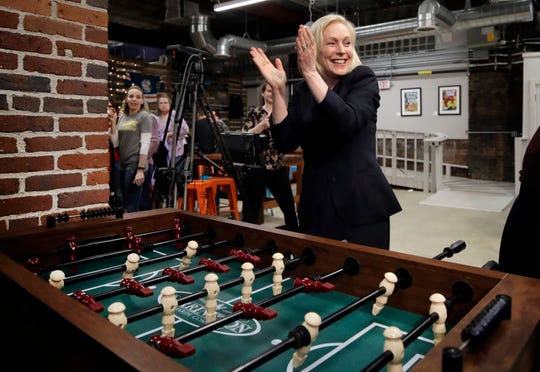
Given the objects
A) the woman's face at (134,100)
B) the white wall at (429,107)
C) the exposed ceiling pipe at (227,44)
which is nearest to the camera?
the woman's face at (134,100)

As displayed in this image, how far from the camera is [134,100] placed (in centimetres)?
429

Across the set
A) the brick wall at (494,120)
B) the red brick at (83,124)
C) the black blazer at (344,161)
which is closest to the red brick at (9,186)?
the red brick at (83,124)

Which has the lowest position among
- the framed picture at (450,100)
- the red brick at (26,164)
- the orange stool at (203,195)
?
the orange stool at (203,195)

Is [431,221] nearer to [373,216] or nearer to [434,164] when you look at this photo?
[434,164]

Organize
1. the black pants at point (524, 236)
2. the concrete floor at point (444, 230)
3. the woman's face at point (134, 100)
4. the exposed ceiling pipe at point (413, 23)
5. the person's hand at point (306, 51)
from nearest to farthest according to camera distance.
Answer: the black pants at point (524, 236) < the person's hand at point (306, 51) < the concrete floor at point (444, 230) < the woman's face at point (134, 100) < the exposed ceiling pipe at point (413, 23)

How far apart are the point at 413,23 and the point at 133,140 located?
4.81m

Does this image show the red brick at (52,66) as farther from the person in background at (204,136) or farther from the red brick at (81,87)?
the person in background at (204,136)

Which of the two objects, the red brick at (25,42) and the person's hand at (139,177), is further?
the person's hand at (139,177)

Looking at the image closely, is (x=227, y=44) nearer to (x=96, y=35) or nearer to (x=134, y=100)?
(x=134, y=100)

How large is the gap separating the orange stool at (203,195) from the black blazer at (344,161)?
2.86 metres

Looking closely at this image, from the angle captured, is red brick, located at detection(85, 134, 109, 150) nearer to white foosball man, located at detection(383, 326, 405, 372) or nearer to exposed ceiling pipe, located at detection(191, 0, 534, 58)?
white foosball man, located at detection(383, 326, 405, 372)

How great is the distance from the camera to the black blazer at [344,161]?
1656mm

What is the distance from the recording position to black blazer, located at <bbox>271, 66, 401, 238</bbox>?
1656 mm

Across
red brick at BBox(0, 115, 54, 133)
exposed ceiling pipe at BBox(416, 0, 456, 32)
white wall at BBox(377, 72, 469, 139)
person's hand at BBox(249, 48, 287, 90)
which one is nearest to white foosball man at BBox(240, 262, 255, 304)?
person's hand at BBox(249, 48, 287, 90)
